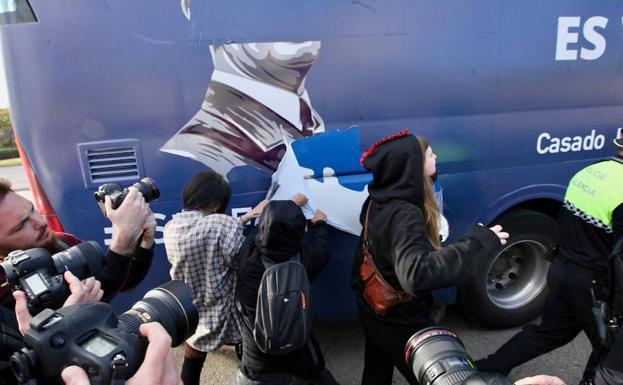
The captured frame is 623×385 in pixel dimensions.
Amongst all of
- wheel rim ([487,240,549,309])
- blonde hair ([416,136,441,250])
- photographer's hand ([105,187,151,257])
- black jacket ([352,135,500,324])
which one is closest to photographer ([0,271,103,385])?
photographer's hand ([105,187,151,257])

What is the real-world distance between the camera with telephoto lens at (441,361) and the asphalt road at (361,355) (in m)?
1.68

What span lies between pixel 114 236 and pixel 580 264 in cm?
227

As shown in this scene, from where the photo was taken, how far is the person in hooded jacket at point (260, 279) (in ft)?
6.68

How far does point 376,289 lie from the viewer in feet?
6.75

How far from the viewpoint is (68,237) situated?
6.07ft

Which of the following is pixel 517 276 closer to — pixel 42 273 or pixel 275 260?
pixel 275 260

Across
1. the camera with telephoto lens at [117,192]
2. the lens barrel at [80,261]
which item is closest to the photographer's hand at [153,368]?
the lens barrel at [80,261]

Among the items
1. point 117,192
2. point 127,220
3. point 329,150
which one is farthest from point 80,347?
point 329,150

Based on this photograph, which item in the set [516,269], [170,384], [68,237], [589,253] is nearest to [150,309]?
[170,384]

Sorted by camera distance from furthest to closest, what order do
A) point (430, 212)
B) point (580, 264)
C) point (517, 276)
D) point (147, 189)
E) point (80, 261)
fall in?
point (517, 276), point (580, 264), point (430, 212), point (147, 189), point (80, 261)

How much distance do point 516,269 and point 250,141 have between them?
230 cm

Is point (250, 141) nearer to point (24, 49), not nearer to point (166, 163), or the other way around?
point (166, 163)

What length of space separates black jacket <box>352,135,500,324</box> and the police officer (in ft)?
2.31

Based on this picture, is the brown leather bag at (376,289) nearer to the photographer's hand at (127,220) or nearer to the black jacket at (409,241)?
the black jacket at (409,241)
